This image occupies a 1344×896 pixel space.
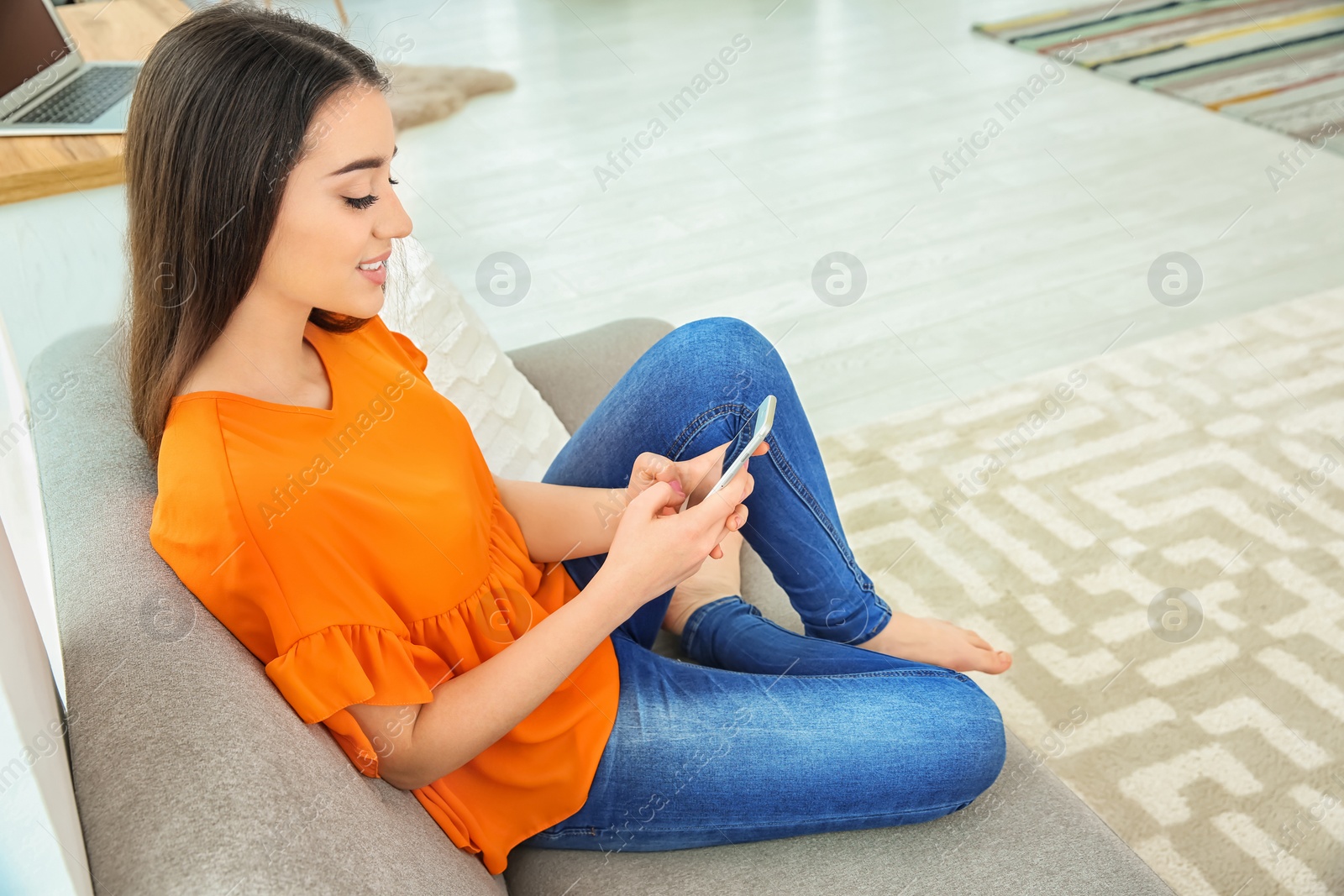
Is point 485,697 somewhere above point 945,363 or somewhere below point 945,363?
above

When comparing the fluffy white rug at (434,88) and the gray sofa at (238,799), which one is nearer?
the gray sofa at (238,799)

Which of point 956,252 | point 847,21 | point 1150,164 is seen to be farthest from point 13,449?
point 847,21

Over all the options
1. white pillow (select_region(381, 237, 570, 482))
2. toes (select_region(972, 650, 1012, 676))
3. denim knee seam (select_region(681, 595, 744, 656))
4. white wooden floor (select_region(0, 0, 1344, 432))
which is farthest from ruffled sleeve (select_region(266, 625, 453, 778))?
white wooden floor (select_region(0, 0, 1344, 432))

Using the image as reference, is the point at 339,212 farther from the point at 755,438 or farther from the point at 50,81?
the point at 50,81

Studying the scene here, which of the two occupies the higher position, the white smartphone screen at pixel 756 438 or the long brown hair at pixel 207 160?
the long brown hair at pixel 207 160

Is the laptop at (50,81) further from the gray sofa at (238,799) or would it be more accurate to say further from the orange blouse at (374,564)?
the orange blouse at (374,564)

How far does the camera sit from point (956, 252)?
116 inches

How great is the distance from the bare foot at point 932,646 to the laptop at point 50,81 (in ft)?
4.17

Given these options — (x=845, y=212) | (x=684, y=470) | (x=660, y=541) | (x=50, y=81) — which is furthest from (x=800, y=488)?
(x=845, y=212)

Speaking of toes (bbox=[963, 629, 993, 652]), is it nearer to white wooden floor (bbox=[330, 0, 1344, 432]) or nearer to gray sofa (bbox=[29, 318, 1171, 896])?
gray sofa (bbox=[29, 318, 1171, 896])

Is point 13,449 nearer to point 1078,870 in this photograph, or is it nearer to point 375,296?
point 375,296

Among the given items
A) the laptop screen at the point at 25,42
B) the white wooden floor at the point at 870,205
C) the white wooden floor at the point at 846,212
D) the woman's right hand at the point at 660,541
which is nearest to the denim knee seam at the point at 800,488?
the woman's right hand at the point at 660,541

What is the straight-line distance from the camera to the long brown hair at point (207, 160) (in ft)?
2.98

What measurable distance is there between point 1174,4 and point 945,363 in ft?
10.7
